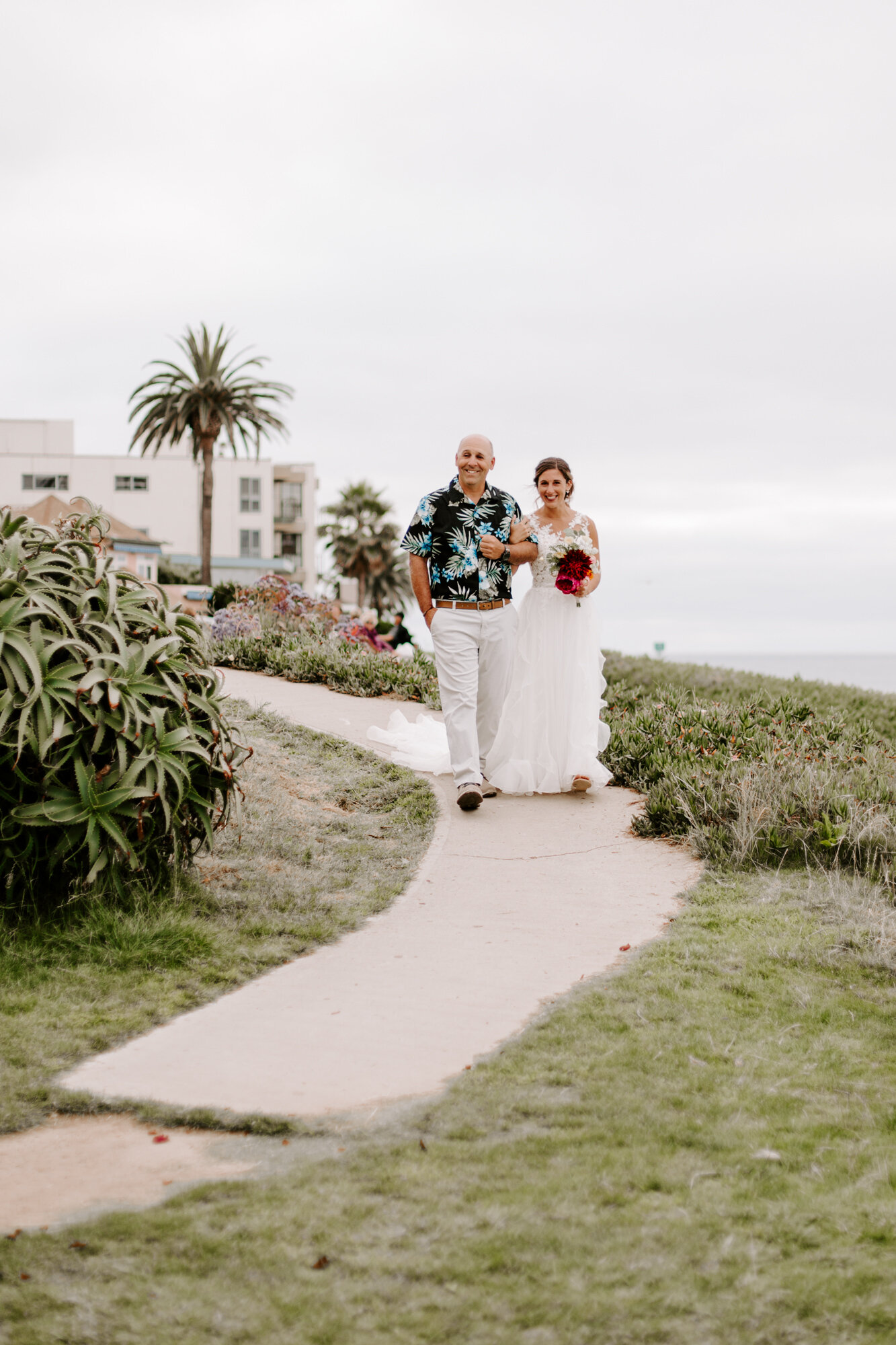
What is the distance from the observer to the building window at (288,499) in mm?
75312

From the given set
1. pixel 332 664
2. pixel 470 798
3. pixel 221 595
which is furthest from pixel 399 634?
pixel 470 798

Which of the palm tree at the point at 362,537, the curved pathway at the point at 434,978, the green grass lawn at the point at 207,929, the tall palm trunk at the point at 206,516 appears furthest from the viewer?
the palm tree at the point at 362,537

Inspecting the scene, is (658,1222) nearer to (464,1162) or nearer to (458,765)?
(464,1162)

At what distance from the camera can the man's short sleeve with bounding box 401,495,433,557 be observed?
291 inches

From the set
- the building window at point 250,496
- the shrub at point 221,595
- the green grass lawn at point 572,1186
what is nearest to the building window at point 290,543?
the building window at point 250,496

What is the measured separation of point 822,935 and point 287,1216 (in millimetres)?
2945

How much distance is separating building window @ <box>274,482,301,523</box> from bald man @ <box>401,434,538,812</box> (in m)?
69.1

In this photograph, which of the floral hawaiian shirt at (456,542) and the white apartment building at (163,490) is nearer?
the floral hawaiian shirt at (456,542)

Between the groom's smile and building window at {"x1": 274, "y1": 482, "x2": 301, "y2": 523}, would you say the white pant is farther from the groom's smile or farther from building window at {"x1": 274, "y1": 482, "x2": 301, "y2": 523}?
building window at {"x1": 274, "y1": 482, "x2": 301, "y2": 523}

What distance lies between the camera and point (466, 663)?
292 inches

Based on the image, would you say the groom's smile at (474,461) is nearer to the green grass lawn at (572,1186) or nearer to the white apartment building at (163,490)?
the green grass lawn at (572,1186)

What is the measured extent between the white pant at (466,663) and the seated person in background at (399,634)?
12426 millimetres

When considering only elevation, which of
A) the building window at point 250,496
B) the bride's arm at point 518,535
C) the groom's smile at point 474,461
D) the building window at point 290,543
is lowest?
the bride's arm at point 518,535

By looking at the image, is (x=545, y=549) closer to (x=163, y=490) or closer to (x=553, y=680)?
(x=553, y=680)
